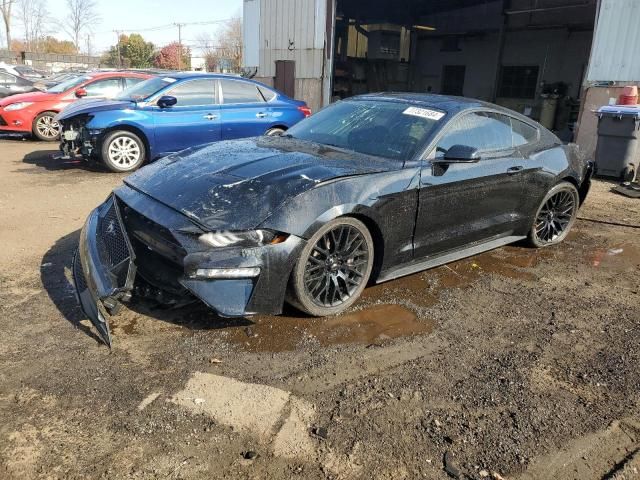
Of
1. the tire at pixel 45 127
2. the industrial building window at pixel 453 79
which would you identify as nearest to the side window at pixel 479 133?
the tire at pixel 45 127

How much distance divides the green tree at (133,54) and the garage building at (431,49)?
48.5m

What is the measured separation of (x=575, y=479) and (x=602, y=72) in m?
10.0

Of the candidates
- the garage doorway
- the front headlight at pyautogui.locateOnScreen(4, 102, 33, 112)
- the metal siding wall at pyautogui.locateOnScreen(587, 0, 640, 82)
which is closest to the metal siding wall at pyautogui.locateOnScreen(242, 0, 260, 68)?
the garage doorway

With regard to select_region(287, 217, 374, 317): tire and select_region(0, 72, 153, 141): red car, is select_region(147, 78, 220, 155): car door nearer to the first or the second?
select_region(0, 72, 153, 141): red car

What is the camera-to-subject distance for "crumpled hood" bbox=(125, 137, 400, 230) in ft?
10.3

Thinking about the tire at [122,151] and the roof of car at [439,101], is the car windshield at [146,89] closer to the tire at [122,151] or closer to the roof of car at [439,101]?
the tire at [122,151]

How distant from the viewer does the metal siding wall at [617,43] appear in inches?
380

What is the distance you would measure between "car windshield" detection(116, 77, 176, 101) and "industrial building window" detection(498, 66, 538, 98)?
14.2 meters

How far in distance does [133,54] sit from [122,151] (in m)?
62.1

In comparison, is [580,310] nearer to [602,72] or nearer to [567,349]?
[567,349]

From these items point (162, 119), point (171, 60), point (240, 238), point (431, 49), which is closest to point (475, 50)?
point (431, 49)

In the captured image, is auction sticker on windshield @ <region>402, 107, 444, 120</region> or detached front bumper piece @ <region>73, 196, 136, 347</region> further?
auction sticker on windshield @ <region>402, 107, 444, 120</region>

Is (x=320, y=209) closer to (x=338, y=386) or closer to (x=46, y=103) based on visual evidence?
(x=338, y=386)

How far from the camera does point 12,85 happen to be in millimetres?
14188
